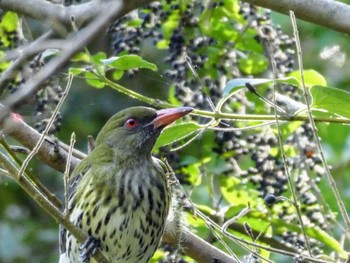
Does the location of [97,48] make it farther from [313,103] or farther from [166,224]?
[313,103]

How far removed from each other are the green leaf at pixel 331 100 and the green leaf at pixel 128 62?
451 mm

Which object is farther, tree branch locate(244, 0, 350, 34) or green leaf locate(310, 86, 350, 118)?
tree branch locate(244, 0, 350, 34)

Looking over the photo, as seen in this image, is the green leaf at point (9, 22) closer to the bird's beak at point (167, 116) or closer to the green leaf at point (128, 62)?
the bird's beak at point (167, 116)

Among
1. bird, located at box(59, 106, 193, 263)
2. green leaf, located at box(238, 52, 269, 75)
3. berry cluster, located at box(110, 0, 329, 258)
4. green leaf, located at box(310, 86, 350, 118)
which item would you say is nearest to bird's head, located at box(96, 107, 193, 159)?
bird, located at box(59, 106, 193, 263)

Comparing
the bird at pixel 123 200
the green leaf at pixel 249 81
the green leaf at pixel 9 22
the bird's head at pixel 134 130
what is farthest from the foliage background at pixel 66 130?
the green leaf at pixel 249 81

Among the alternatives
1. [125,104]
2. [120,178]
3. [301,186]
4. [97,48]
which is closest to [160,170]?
[120,178]

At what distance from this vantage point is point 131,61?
275 cm

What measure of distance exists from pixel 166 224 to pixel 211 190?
0.40 m

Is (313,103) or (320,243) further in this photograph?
(320,243)

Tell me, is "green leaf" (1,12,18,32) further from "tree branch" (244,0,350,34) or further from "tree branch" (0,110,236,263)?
"tree branch" (244,0,350,34)

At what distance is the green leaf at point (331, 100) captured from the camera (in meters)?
2.54

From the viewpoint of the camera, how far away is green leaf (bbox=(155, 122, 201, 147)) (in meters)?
2.81

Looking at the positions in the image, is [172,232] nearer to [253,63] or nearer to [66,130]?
[253,63]

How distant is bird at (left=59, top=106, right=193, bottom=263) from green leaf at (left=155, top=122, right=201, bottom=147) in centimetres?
18
